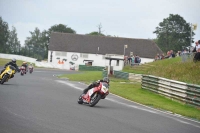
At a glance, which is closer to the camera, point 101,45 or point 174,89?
point 174,89

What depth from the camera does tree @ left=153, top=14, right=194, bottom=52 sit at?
10544 centimetres

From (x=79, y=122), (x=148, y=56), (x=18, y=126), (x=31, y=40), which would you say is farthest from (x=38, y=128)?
(x=31, y=40)

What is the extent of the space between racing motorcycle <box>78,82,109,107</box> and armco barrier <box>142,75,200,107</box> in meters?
6.42

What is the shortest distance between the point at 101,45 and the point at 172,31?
25.3m

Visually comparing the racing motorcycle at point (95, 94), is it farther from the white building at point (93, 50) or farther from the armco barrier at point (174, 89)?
the white building at point (93, 50)

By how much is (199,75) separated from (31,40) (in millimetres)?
143281

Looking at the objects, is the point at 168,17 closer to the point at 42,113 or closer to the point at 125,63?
the point at 125,63

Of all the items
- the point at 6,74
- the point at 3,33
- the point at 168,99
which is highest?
the point at 3,33

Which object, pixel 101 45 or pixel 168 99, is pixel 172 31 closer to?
pixel 101 45

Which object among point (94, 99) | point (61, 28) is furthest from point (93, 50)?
point (94, 99)

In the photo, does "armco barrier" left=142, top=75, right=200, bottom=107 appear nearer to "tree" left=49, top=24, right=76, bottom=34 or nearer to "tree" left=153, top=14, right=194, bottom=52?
"tree" left=153, top=14, right=194, bottom=52

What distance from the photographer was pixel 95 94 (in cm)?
1575

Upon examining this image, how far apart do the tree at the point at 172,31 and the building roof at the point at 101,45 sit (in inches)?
575

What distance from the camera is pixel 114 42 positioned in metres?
92.8
